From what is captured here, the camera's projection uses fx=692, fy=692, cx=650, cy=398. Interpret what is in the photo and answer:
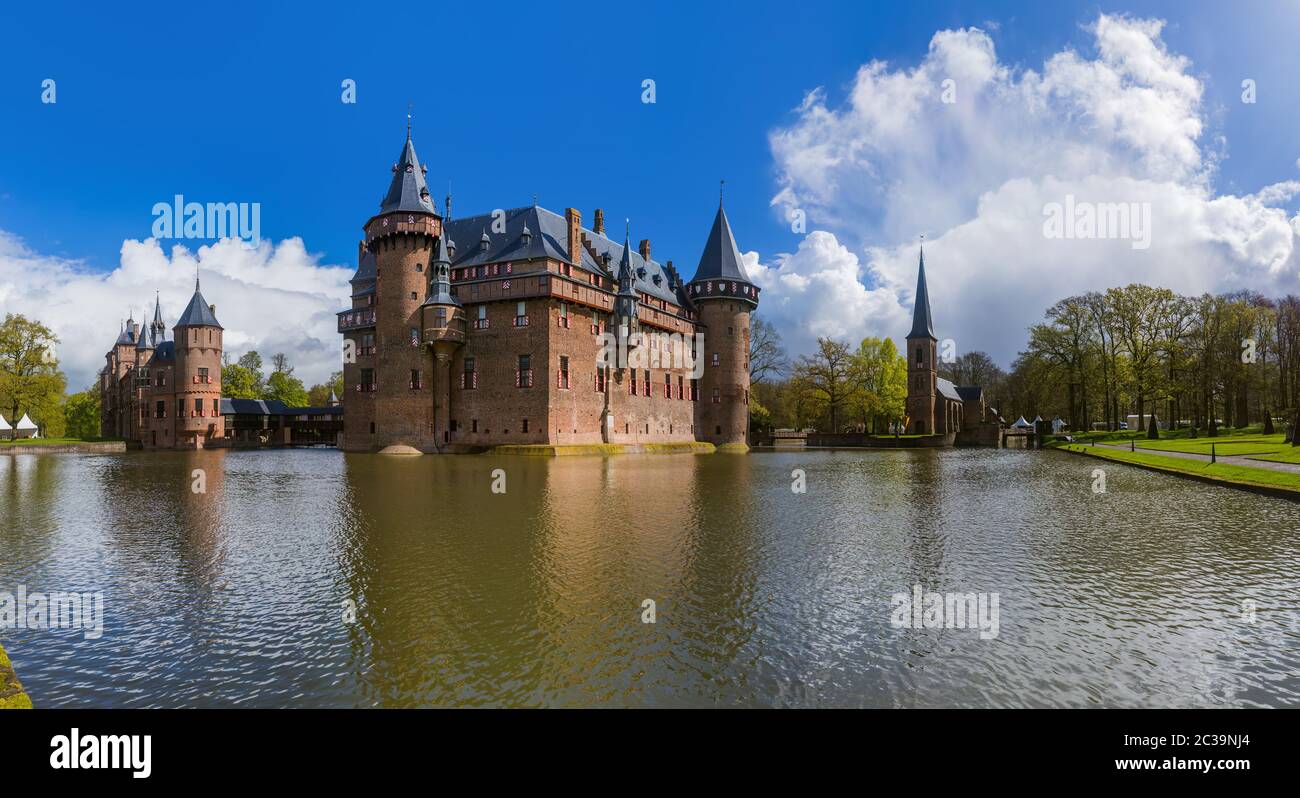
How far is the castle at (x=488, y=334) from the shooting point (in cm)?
5028

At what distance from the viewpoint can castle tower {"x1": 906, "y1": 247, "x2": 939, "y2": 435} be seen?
81.1 metres

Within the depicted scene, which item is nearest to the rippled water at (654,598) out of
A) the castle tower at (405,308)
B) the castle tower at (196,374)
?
the castle tower at (405,308)

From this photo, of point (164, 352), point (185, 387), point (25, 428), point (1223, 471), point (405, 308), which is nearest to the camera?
point (1223, 471)

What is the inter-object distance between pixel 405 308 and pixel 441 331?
11.5ft

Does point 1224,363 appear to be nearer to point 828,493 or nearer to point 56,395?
point 828,493

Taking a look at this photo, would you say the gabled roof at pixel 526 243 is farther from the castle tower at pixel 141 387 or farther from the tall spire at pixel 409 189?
the castle tower at pixel 141 387

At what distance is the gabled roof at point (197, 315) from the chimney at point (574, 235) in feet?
135

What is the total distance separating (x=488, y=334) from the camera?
171 feet

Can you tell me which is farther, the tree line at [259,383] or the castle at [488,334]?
the tree line at [259,383]

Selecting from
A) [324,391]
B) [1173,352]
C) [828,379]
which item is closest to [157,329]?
[324,391]


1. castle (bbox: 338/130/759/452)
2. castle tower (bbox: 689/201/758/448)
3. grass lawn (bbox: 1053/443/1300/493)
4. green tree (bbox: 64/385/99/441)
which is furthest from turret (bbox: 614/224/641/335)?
green tree (bbox: 64/385/99/441)

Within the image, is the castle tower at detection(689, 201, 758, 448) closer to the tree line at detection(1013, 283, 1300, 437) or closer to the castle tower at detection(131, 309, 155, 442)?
the tree line at detection(1013, 283, 1300, 437)

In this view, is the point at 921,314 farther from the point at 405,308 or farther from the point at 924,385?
the point at 405,308

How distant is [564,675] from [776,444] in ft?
228
